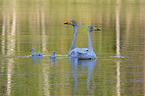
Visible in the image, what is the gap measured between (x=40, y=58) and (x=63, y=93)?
6614mm

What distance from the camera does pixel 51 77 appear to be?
47.2 ft

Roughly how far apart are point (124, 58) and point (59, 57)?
2485 millimetres

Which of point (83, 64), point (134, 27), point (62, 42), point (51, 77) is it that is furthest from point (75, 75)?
point (134, 27)

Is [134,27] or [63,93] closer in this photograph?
[63,93]

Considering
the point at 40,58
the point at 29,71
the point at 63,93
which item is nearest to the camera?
the point at 63,93

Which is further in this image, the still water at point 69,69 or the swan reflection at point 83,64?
the swan reflection at point 83,64

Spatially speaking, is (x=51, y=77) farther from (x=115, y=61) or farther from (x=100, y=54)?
(x=100, y=54)

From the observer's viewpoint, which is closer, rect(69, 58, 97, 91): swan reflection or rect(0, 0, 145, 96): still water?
rect(0, 0, 145, 96): still water

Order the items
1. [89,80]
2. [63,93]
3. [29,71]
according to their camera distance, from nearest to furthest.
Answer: [63,93] → [89,80] → [29,71]

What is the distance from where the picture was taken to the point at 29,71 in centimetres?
1542

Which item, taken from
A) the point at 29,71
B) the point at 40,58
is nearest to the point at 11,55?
the point at 40,58

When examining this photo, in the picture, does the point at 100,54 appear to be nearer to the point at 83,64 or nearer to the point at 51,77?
the point at 83,64

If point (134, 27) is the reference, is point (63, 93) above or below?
below

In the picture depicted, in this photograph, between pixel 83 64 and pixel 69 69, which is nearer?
pixel 69 69
